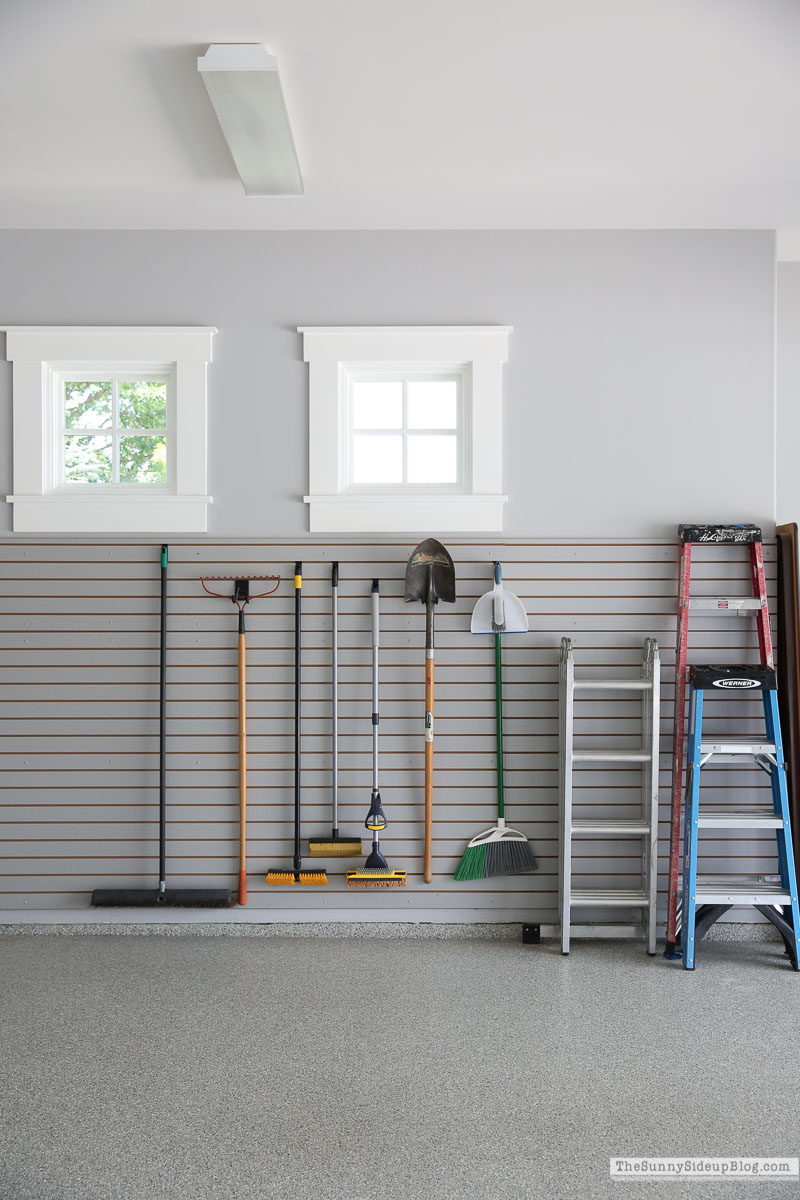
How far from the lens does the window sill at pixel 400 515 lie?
156 inches

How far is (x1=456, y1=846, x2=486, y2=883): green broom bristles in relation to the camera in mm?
3877

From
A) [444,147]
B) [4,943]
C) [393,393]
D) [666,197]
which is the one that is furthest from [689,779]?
[4,943]

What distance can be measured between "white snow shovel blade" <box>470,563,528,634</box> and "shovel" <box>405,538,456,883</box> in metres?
0.14

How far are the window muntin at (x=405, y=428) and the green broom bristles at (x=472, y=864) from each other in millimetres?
1649

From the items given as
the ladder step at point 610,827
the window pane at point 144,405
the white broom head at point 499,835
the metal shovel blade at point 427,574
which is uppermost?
the window pane at point 144,405

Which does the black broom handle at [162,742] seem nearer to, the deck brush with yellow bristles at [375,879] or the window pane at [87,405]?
the window pane at [87,405]

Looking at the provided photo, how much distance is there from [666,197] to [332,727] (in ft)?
8.82

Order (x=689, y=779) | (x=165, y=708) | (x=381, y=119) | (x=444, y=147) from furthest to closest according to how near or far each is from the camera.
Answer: (x=165, y=708) < (x=689, y=779) < (x=444, y=147) < (x=381, y=119)

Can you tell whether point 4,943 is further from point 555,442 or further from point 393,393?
point 555,442

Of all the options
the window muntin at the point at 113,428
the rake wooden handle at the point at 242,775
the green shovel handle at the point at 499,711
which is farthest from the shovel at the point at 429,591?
the window muntin at the point at 113,428

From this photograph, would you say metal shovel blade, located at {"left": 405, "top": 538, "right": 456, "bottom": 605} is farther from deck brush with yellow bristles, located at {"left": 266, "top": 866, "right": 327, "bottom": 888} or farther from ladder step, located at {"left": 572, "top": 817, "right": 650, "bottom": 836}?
deck brush with yellow bristles, located at {"left": 266, "top": 866, "right": 327, "bottom": 888}

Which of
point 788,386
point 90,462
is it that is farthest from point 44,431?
point 788,386

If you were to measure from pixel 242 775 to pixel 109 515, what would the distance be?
1.31 metres

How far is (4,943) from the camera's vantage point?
3.83 m
